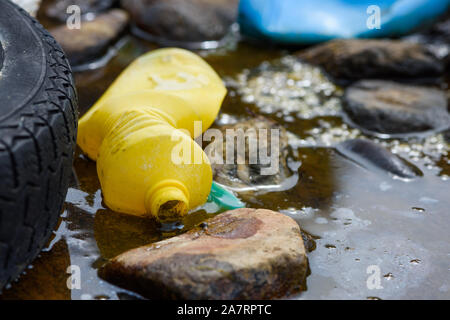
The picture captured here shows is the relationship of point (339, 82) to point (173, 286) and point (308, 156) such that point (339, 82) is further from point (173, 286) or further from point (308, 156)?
point (173, 286)

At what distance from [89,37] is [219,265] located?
237 cm

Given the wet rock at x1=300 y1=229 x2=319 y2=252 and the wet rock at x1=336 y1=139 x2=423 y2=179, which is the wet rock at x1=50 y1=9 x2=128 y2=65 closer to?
the wet rock at x1=336 y1=139 x2=423 y2=179

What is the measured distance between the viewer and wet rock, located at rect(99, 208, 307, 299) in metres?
1.62

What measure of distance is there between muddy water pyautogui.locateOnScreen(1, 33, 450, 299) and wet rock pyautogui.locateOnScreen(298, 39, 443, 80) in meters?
0.69

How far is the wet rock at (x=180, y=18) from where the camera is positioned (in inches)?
156

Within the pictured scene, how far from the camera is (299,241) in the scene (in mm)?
1819

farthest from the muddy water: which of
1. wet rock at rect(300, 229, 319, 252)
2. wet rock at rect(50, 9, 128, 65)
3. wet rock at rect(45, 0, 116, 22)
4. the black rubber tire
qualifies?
wet rock at rect(45, 0, 116, 22)

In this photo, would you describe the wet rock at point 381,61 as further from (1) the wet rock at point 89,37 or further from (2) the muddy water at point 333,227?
(1) the wet rock at point 89,37

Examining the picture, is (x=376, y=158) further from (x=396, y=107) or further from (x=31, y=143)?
(x=31, y=143)

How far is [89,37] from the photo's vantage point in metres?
3.56

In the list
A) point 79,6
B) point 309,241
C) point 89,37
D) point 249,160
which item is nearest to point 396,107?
point 249,160

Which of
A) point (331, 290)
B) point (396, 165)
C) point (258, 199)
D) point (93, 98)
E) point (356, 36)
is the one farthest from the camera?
point (356, 36)

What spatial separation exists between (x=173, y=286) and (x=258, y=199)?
0.76m

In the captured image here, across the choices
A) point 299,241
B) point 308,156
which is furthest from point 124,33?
point 299,241
